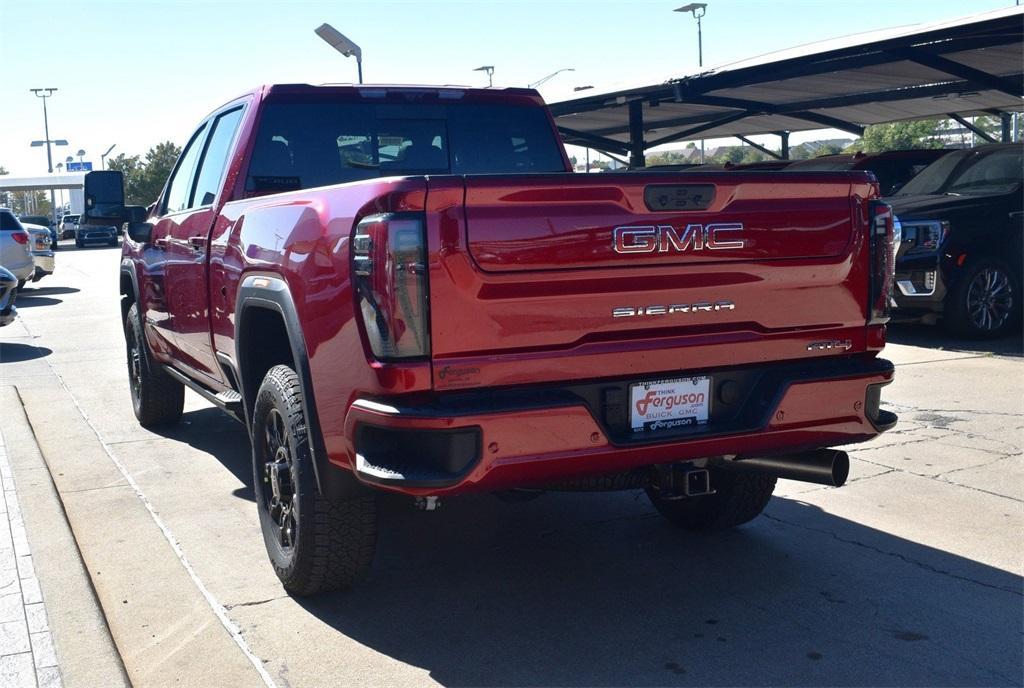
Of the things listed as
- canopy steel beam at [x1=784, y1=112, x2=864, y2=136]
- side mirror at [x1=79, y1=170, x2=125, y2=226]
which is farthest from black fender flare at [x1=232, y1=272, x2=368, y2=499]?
canopy steel beam at [x1=784, y1=112, x2=864, y2=136]

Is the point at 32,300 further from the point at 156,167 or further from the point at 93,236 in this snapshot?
the point at 156,167

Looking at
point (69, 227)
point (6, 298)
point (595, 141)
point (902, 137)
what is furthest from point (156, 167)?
point (6, 298)

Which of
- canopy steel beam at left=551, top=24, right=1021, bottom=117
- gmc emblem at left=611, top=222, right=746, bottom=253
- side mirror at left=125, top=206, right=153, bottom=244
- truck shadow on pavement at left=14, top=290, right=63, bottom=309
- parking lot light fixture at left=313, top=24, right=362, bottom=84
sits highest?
parking lot light fixture at left=313, top=24, right=362, bottom=84

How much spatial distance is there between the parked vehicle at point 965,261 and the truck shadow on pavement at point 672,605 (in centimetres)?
581

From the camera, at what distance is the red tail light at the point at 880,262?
4000mm

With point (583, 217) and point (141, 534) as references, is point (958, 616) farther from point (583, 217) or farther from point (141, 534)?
point (141, 534)

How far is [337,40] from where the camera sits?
18.6 m

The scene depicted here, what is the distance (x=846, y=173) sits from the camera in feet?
13.0

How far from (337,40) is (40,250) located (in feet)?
24.9

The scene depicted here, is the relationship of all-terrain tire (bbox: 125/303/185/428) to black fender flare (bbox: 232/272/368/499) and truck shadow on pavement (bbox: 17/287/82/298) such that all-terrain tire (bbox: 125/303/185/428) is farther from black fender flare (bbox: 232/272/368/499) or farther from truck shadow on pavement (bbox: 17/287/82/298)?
truck shadow on pavement (bbox: 17/287/82/298)

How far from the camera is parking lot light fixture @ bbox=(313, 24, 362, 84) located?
18.4 meters

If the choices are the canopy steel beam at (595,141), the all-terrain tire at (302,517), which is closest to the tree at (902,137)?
the canopy steel beam at (595,141)

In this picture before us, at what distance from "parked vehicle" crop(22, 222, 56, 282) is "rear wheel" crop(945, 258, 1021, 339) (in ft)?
55.5

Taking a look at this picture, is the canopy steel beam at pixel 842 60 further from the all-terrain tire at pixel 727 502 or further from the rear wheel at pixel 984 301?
the all-terrain tire at pixel 727 502
